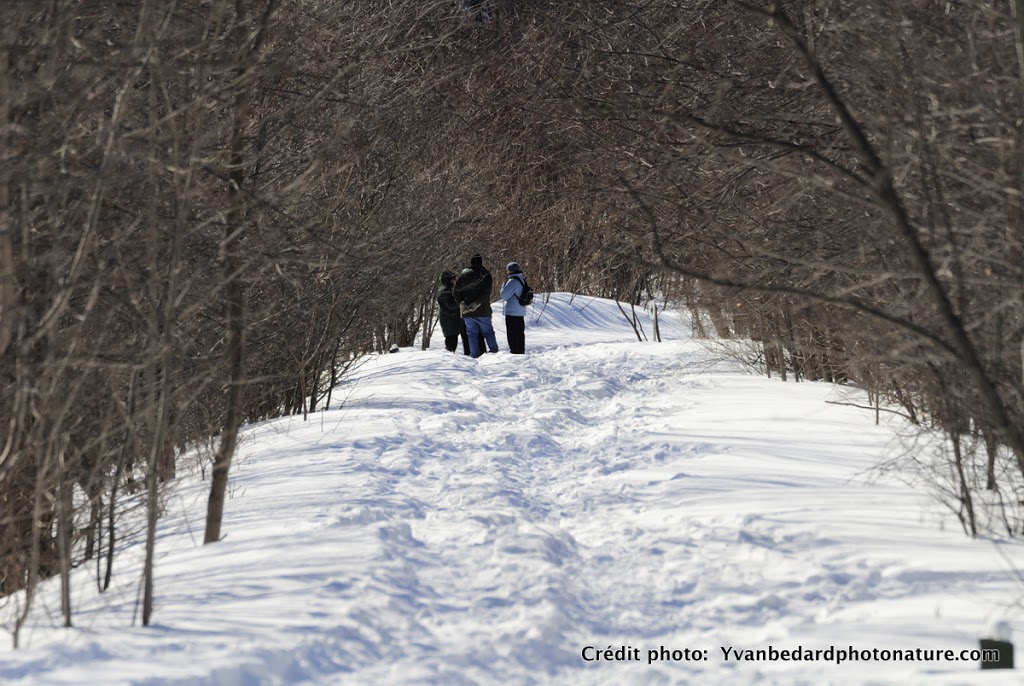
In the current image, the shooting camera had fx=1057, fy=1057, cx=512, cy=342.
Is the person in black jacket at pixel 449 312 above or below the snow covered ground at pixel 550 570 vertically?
above

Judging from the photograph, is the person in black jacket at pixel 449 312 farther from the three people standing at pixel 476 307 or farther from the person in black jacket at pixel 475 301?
the person in black jacket at pixel 475 301

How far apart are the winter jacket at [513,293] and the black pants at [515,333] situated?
15cm

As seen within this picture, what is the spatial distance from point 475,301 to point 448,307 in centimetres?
90

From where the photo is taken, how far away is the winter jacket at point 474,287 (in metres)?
16.0

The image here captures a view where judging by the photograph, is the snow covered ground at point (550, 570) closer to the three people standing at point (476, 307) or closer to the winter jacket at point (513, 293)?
the three people standing at point (476, 307)

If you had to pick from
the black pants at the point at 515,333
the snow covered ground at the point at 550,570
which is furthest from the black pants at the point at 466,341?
the snow covered ground at the point at 550,570

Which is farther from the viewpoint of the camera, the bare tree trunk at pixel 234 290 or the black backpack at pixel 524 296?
the black backpack at pixel 524 296

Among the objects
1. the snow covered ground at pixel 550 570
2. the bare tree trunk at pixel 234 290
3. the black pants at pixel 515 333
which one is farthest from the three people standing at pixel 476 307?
the bare tree trunk at pixel 234 290

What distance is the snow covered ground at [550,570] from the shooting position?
398 centimetres

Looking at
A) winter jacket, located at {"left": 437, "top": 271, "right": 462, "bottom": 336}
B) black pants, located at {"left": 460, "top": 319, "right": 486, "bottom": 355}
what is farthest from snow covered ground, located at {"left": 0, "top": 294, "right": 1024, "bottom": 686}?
winter jacket, located at {"left": 437, "top": 271, "right": 462, "bottom": 336}

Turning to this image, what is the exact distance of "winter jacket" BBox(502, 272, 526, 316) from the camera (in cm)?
1631

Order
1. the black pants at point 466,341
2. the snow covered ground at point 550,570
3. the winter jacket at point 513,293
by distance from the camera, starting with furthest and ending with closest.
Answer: the black pants at point 466,341
the winter jacket at point 513,293
the snow covered ground at point 550,570

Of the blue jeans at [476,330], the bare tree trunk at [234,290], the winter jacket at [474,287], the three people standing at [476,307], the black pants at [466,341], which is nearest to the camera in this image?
the bare tree trunk at [234,290]

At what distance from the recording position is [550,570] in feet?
16.8
